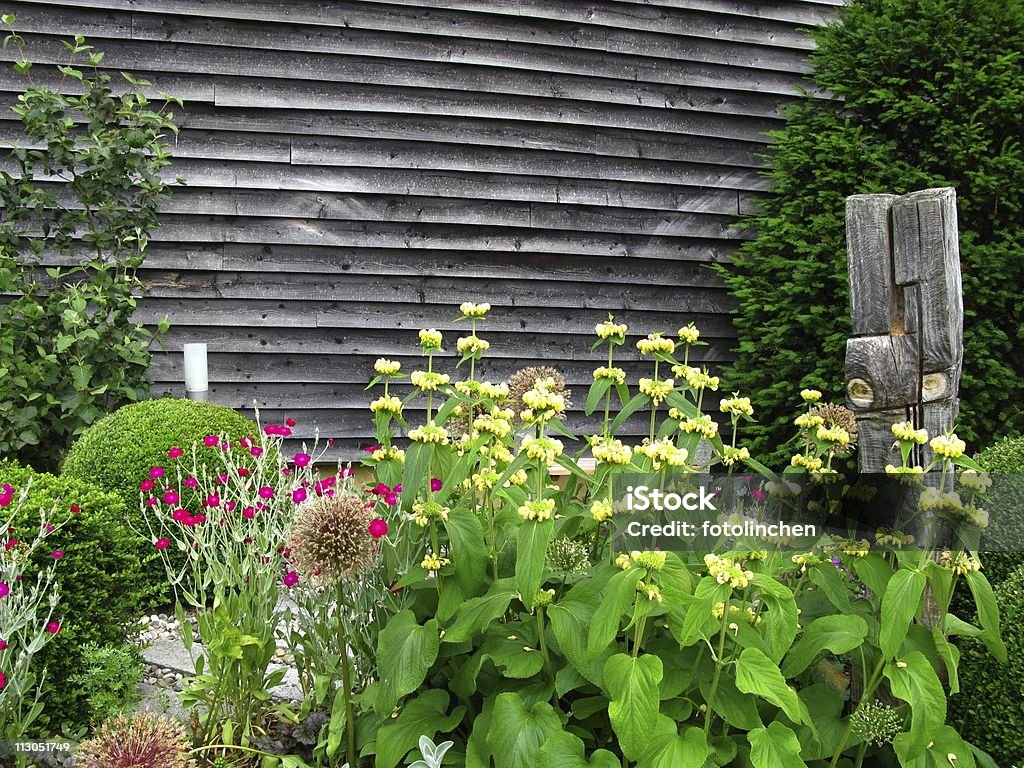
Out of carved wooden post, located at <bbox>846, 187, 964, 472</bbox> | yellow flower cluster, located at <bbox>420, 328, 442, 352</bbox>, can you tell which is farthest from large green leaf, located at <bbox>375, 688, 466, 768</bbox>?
carved wooden post, located at <bbox>846, 187, 964, 472</bbox>

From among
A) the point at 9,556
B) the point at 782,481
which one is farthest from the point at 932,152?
the point at 9,556

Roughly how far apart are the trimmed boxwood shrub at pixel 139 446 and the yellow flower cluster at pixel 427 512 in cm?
169


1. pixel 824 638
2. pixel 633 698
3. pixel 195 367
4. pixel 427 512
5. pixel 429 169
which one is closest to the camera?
pixel 633 698

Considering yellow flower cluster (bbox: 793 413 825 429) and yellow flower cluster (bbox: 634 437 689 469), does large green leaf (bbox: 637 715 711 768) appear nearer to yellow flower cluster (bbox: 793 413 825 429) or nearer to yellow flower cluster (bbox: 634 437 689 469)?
yellow flower cluster (bbox: 634 437 689 469)

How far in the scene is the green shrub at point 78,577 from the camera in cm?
238

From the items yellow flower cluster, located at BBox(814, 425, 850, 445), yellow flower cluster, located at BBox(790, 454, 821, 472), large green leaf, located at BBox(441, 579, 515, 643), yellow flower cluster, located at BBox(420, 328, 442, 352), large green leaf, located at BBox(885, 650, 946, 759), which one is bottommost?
large green leaf, located at BBox(885, 650, 946, 759)

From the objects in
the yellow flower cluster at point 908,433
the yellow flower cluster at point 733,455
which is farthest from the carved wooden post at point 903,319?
the yellow flower cluster at point 733,455

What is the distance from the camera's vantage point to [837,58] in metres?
4.73

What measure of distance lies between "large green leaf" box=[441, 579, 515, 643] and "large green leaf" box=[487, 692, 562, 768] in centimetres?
14

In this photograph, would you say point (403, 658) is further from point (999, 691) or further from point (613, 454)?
point (999, 691)

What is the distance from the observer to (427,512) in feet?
6.25

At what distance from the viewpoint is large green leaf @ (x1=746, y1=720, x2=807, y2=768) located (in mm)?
1621

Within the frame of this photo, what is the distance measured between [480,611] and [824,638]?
0.71 meters

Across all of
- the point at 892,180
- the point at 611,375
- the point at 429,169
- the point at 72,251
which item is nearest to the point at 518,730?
the point at 611,375
